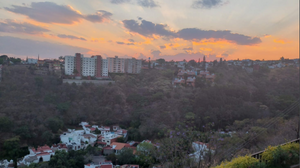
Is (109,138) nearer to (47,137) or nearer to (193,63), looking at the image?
(47,137)

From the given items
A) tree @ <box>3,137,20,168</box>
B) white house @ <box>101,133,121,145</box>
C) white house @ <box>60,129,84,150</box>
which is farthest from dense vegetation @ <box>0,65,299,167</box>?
white house @ <box>101,133,121,145</box>

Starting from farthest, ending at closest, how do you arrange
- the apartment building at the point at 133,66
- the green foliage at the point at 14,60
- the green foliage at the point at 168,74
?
1. the apartment building at the point at 133,66
2. the green foliage at the point at 168,74
3. the green foliage at the point at 14,60

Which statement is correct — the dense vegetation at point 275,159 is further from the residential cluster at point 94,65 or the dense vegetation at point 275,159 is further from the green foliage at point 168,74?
the green foliage at point 168,74

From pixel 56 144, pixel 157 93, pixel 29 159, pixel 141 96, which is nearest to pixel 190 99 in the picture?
pixel 157 93

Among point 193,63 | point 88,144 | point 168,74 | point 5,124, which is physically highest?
point 193,63

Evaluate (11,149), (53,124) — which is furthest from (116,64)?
(11,149)

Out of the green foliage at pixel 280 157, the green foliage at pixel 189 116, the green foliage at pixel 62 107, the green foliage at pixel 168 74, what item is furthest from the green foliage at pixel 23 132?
the green foliage at pixel 168 74
